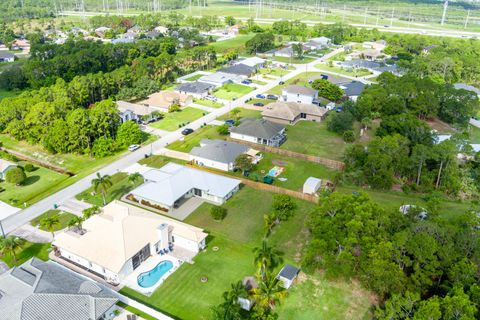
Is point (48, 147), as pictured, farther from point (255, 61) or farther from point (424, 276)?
point (255, 61)

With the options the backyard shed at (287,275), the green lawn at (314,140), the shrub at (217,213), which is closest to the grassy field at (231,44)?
the green lawn at (314,140)

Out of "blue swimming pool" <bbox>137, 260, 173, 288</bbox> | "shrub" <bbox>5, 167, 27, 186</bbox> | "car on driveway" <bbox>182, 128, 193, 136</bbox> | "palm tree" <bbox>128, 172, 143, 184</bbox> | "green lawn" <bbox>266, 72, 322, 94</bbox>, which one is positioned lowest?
"blue swimming pool" <bbox>137, 260, 173, 288</bbox>

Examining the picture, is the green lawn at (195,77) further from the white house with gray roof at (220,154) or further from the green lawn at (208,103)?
the white house with gray roof at (220,154)

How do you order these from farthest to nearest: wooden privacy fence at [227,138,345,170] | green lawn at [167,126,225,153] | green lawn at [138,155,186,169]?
green lawn at [167,126,225,153], wooden privacy fence at [227,138,345,170], green lawn at [138,155,186,169]

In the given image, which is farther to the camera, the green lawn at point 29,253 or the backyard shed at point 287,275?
the green lawn at point 29,253

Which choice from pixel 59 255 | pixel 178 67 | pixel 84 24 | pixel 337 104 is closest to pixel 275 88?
pixel 337 104

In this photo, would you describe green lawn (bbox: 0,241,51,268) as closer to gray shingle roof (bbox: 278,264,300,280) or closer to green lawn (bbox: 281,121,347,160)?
gray shingle roof (bbox: 278,264,300,280)

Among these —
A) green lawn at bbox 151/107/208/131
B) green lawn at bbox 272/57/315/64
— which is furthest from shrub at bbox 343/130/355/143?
green lawn at bbox 272/57/315/64
